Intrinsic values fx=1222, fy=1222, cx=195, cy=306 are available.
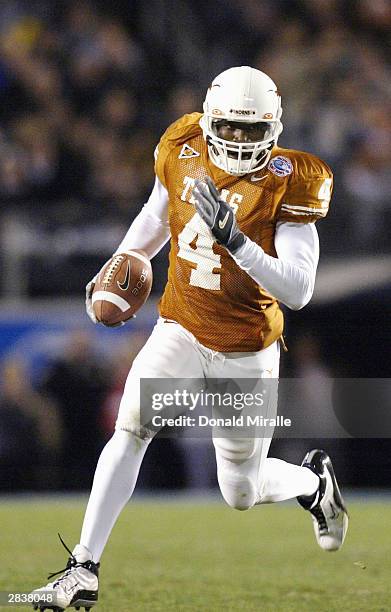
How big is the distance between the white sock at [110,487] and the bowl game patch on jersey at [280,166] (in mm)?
984

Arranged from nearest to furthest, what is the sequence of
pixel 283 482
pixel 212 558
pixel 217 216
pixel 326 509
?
pixel 217 216, pixel 283 482, pixel 326 509, pixel 212 558

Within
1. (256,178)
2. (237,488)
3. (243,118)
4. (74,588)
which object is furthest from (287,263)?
(74,588)

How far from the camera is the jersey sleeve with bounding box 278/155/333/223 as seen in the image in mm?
3943

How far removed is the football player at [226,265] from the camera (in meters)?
3.77

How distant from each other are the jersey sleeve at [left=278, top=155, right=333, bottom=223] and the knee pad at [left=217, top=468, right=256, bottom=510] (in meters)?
0.89

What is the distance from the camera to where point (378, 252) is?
8.51 m

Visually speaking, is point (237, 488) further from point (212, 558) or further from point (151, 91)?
point (151, 91)

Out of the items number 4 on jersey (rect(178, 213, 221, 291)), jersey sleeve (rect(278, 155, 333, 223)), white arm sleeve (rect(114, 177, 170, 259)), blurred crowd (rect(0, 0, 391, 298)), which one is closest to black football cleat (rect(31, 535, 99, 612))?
number 4 on jersey (rect(178, 213, 221, 291))

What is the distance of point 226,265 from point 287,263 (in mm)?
309

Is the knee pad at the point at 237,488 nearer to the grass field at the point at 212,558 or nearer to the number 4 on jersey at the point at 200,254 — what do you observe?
the grass field at the point at 212,558

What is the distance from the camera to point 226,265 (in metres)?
4.05

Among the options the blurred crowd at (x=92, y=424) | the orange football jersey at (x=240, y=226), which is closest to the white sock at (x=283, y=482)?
the orange football jersey at (x=240, y=226)

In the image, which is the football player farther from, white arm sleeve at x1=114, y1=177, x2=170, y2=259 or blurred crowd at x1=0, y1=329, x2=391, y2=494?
blurred crowd at x1=0, y1=329, x2=391, y2=494

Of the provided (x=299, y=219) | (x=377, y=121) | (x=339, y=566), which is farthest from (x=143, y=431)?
(x=377, y=121)
